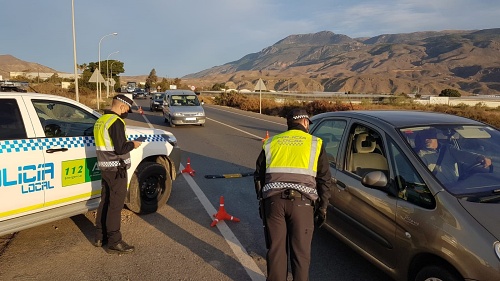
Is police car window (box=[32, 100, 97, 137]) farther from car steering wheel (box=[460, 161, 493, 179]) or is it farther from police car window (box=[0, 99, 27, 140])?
car steering wheel (box=[460, 161, 493, 179])

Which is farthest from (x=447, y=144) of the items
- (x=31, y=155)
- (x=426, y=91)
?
(x=426, y=91)

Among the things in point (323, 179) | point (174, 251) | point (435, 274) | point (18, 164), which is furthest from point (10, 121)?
point (435, 274)

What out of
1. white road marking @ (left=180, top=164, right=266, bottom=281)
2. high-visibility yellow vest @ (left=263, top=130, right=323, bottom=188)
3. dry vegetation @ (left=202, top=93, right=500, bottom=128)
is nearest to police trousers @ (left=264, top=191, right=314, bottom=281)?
high-visibility yellow vest @ (left=263, top=130, right=323, bottom=188)

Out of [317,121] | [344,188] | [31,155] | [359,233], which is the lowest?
[359,233]

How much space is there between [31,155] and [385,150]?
12.3 ft

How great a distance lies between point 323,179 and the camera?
127 inches

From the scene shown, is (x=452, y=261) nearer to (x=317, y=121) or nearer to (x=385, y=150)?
(x=385, y=150)

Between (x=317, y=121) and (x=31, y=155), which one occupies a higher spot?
(x=317, y=121)

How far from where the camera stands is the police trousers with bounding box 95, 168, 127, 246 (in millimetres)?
4457

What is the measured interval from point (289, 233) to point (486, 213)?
4.76 ft

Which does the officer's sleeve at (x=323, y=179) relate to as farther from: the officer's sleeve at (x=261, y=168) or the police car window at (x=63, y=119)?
the police car window at (x=63, y=119)

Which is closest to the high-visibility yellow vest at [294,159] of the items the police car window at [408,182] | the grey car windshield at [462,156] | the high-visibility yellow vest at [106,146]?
the police car window at [408,182]

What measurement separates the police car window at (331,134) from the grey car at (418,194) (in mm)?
26

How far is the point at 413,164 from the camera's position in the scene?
131 inches
